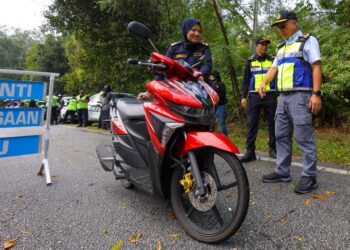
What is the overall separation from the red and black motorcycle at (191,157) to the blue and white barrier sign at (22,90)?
1.90 metres

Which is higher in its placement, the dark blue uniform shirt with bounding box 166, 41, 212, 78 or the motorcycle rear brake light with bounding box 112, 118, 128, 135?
the dark blue uniform shirt with bounding box 166, 41, 212, 78

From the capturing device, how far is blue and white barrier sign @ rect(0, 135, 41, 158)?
399 cm

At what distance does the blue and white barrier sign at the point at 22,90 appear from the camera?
3899 millimetres

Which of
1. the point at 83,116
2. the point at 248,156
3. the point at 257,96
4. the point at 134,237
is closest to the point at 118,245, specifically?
the point at 134,237

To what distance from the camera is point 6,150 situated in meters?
4.00

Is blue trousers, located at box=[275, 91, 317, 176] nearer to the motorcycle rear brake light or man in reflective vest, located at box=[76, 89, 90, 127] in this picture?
the motorcycle rear brake light

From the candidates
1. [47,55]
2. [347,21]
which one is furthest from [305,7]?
[47,55]

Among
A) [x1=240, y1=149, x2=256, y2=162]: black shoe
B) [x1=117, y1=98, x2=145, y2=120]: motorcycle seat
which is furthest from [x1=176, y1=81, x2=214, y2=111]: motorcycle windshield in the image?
[x1=240, y1=149, x2=256, y2=162]: black shoe

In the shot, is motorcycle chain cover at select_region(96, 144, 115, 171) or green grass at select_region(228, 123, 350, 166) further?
green grass at select_region(228, 123, 350, 166)

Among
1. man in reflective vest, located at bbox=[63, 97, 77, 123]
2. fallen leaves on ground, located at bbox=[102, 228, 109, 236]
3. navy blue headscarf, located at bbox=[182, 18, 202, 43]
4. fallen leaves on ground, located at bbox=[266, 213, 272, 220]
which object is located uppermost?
navy blue headscarf, located at bbox=[182, 18, 202, 43]

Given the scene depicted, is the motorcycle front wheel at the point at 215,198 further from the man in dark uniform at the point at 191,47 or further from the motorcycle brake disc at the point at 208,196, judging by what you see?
the man in dark uniform at the point at 191,47

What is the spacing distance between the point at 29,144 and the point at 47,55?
136ft

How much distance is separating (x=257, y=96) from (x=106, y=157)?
2569 millimetres

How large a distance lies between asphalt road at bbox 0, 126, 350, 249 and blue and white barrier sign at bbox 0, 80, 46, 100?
112cm
